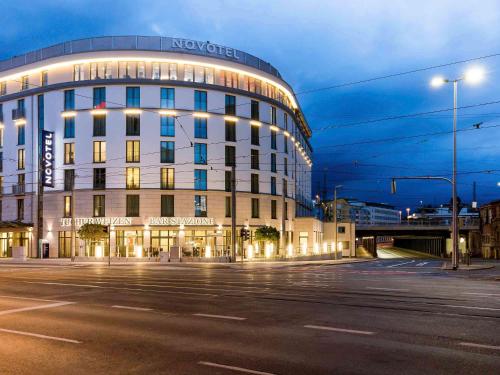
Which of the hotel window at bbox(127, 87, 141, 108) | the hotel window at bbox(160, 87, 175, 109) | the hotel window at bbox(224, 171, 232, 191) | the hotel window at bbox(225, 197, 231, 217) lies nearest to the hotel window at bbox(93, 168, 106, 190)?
the hotel window at bbox(127, 87, 141, 108)

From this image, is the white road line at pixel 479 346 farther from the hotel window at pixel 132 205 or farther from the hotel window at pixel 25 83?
the hotel window at pixel 25 83

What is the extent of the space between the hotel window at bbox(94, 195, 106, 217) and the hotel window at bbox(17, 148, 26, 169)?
1145 centimetres

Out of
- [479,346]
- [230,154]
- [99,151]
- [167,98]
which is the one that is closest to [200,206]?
[230,154]

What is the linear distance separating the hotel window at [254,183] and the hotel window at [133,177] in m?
13.3

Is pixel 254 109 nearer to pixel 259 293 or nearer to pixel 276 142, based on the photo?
pixel 276 142

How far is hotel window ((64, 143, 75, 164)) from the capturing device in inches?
2286

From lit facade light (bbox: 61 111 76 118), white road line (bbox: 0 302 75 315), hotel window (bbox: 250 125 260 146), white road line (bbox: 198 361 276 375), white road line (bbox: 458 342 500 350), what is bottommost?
white road line (bbox: 0 302 75 315)

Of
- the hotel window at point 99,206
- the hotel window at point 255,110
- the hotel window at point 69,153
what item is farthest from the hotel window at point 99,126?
the hotel window at point 255,110

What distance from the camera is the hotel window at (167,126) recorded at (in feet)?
189

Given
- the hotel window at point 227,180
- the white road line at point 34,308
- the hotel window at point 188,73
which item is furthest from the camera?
the hotel window at point 227,180

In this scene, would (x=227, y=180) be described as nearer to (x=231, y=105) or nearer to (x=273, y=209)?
(x=273, y=209)

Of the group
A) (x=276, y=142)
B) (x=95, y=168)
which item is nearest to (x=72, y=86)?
(x=95, y=168)

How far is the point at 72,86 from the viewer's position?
58.1m

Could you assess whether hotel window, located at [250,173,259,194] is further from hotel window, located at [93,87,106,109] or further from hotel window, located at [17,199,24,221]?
hotel window, located at [17,199,24,221]
